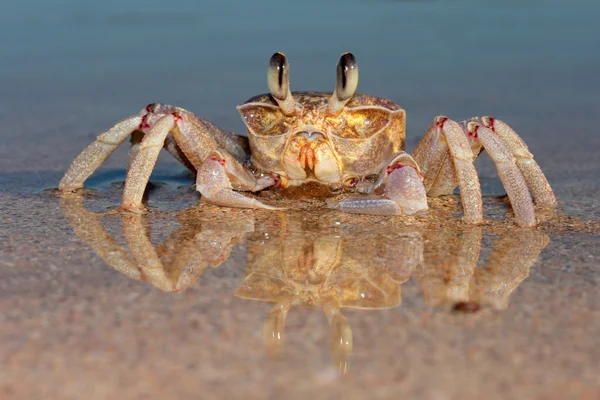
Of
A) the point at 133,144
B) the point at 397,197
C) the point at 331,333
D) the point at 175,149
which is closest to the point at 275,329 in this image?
the point at 331,333

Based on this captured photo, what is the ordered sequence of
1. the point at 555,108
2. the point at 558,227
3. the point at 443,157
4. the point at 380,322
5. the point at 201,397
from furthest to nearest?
the point at 555,108, the point at 443,157, the point at 558,227, the point at 380,322, the point at 201,397

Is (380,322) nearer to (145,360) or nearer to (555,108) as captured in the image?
(145,360)

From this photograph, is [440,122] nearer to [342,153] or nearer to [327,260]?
[342,153]

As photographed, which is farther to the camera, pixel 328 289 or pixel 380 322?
pixel 328 289

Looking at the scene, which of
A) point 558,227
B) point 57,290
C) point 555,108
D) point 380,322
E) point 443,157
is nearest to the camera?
Answer: point 380,322

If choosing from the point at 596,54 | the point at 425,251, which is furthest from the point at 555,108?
the point at 425,251

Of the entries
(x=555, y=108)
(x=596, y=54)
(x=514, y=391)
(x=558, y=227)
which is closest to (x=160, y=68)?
(x=555, y=108)

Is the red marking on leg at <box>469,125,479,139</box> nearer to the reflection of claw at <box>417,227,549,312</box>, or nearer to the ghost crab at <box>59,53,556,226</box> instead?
the ghost crab at <box>59,53,556,226</box>

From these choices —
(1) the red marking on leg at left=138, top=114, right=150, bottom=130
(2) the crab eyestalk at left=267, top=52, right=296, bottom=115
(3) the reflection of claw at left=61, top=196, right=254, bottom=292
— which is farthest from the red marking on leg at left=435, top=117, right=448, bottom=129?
(1) the red marking on leg at left=138, top=114, right=150, bottom=130
